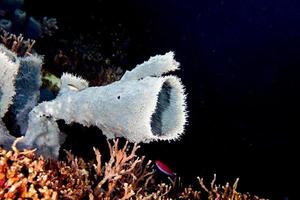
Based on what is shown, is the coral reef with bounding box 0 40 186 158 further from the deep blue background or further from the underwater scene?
the deep blue background

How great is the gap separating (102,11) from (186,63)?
443 centimetres

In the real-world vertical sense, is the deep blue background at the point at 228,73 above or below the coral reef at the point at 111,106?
above

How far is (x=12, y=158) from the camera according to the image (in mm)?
2301

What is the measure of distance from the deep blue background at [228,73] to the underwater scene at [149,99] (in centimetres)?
5

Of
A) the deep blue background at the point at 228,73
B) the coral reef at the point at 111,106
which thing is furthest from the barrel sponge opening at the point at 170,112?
the deep blue background at the point at 228,73

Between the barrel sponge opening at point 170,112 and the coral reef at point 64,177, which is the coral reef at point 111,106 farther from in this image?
the coral reef at point 64,177

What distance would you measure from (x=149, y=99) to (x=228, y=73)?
1390cm

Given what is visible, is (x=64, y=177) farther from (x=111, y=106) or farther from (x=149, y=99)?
(x=149, y=99)

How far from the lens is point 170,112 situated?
2.71 metres

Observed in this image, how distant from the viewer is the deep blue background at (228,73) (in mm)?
11070

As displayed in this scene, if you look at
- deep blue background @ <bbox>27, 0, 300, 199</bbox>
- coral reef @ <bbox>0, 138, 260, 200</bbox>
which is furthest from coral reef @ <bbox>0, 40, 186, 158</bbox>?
deep blue background @ <bbox>27, 0, 300, 199</bbox>

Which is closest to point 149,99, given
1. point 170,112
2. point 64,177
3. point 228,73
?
point 170,112

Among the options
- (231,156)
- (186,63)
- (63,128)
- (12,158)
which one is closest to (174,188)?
(63,128)

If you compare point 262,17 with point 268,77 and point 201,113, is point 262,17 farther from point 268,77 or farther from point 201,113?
point 201,113
